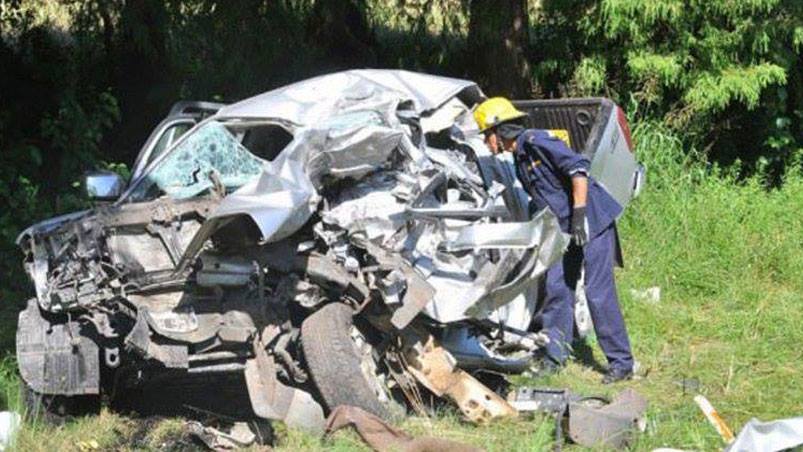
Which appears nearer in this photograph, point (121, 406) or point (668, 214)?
point (121, 406)

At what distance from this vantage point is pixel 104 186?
279 inches

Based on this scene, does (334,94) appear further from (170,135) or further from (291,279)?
(291,279)

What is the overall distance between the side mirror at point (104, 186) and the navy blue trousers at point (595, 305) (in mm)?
2567

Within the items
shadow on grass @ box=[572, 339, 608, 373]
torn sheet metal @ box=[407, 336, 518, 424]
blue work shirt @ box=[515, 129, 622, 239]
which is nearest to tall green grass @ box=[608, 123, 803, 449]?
shadow on grass @ box=[572, 339, 608, 373]

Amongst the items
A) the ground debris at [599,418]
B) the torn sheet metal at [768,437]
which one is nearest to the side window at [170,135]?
the ground debris at [599,418]

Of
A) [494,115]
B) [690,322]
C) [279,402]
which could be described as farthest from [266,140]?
[690,322]

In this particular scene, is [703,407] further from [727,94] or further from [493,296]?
[727,94]

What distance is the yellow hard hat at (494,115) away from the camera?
7.65 meters

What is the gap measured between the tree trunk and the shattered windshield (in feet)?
15.3

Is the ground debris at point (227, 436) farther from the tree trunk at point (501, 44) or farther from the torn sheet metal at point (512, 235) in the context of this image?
the tree trunk at point (501, 44)

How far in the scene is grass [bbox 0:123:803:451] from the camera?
6.30 meters

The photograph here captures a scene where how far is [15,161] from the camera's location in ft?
33.1

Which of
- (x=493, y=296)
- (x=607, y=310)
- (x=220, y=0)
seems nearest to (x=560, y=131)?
(x=607, y=310)

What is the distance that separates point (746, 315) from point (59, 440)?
4.72m
